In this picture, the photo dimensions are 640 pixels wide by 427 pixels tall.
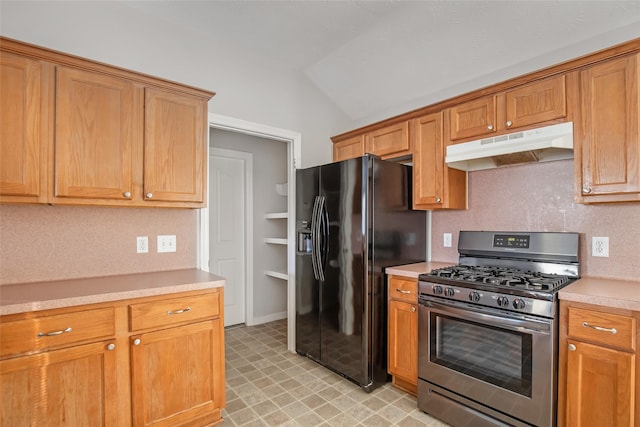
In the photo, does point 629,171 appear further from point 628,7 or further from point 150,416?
point 150,416

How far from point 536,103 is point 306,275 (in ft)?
7.25

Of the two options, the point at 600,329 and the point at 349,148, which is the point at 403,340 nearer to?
the point at 600,329

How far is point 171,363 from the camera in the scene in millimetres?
1896

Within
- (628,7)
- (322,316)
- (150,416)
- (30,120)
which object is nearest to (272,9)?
(30,120)

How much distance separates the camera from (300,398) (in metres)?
2.40

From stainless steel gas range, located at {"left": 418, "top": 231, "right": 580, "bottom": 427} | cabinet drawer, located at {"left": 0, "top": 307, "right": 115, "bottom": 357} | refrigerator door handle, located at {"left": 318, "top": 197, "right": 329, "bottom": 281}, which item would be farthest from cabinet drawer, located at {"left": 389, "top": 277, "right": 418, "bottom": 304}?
cabinet drawer, located at {"left": 0, "top": 307, "right": 115, "bottom": 357}

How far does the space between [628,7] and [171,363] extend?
11.5 ft

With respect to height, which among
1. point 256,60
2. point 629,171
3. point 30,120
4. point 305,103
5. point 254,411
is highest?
point 256,60

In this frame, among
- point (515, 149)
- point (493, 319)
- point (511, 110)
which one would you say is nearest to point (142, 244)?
point (493, 319)

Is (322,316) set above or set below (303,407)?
above

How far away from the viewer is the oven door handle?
1729 mm

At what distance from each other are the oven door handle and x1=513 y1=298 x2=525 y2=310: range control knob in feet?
0.22

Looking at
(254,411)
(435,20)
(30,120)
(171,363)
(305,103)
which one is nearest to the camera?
(30,120)

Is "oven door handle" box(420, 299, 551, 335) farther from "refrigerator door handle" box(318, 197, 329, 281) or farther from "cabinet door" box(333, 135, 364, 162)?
"cabinet door" box(333, 135, 364, 162)
